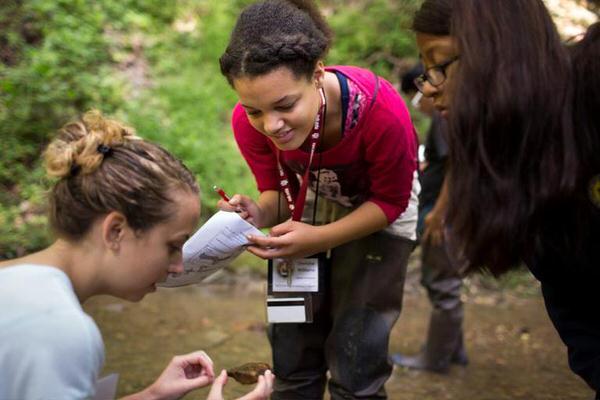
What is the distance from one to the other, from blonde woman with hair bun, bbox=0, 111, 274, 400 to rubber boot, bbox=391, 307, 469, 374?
207 cm

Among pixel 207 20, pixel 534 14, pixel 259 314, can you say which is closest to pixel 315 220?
pixel 534 14

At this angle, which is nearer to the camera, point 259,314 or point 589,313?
point 589,313

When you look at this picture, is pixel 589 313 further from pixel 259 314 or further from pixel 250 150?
pixel 259 314

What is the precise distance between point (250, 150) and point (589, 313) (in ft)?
4.01

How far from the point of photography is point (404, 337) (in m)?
4.41

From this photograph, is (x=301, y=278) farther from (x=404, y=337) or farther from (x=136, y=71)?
(x=136, y=71)

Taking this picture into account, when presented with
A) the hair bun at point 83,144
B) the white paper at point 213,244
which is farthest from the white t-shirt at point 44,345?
the white paper at point 213,244

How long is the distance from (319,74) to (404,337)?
2.65m

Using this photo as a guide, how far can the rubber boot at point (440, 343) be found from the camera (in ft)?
12.3

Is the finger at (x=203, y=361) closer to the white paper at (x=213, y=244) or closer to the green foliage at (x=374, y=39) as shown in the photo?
the white paper at (x=213, y=244)

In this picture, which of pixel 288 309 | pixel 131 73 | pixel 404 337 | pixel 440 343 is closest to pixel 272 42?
pixel 288 309

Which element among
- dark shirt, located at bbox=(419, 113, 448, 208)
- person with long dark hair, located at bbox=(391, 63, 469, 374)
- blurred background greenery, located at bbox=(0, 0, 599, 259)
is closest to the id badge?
person with long dark hair, located at bbox=(391, 63, 469, 374)

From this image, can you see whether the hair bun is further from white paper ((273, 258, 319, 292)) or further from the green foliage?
the green foliage

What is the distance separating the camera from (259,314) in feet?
15.1
